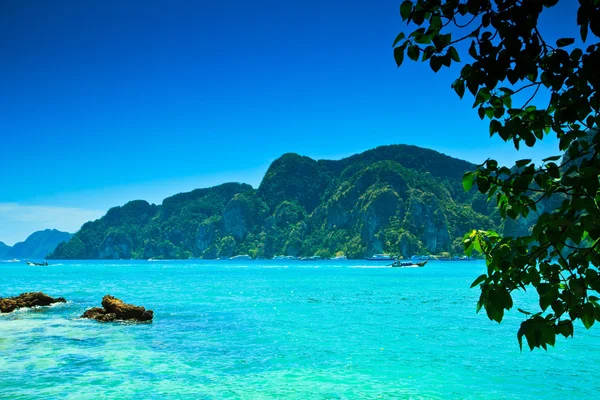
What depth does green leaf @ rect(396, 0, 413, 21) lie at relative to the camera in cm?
382

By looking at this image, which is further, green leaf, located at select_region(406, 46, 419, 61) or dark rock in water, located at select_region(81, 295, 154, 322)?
dark rock in water, located at select_region(81, 295, 154, 322)

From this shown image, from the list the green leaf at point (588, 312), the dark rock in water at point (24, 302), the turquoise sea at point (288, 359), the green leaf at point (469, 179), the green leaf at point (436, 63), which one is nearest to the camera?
the green leaf at point (588, 312)

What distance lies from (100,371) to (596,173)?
22.7m

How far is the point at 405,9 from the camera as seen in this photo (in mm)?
3848

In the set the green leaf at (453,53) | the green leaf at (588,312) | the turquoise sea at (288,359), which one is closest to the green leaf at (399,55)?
the green leaf at (453,53)

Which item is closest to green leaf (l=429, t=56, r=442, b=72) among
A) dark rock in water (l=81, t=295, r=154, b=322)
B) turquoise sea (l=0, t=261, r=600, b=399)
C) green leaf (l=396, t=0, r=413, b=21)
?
green leaf (l=396, t=0, r=413, b=21)

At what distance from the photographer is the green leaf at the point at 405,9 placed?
382 centimetres

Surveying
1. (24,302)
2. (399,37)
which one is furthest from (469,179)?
(24,302)

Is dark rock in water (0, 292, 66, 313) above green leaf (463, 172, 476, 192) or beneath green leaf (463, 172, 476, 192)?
beneath

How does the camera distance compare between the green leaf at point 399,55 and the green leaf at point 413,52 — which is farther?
the green leaf at point 413,52

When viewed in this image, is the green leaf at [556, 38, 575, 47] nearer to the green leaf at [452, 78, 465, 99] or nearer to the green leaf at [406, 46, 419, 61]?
the green leaf at [452, 78, 465, 99]

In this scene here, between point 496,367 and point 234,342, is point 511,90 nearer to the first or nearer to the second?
point 496,367

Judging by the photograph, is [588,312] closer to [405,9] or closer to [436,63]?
[436,63]

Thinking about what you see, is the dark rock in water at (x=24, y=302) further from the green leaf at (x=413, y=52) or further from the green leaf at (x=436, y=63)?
the green leaf at (x=436, y=63)
